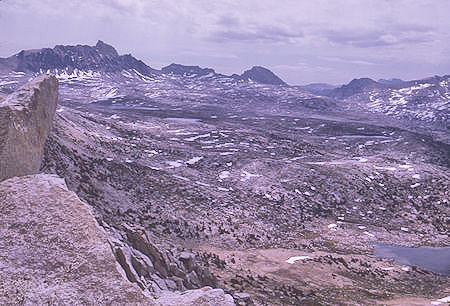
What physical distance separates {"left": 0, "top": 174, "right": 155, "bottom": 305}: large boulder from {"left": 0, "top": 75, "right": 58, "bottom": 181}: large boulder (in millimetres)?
3421

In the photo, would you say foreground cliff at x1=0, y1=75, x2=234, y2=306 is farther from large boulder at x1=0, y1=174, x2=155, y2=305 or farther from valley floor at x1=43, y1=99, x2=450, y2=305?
valley floor at x1=43, y1=99, x2=450, y2=305

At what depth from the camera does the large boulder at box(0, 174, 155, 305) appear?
36.0 ft

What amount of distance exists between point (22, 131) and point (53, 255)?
971 centimetres

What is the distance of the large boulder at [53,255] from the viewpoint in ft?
36.0

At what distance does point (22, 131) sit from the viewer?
61.7 feet

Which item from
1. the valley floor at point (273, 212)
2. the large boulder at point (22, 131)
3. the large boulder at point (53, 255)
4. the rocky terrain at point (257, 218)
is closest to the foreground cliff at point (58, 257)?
the large boulder at point (53, 255)

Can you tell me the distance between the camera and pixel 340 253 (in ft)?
120

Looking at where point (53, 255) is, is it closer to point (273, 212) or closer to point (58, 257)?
point (58, 257)

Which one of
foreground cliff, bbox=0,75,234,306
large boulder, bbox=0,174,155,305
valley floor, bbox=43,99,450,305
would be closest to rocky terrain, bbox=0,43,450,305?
valley floor, bbox=43,99,450,305

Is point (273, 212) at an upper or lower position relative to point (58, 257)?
lower

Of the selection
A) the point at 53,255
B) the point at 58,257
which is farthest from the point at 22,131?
the point at 58,257

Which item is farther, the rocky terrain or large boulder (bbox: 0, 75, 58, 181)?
the rocky terrain

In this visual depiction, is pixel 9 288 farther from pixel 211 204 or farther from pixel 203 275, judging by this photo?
pixel 211 204

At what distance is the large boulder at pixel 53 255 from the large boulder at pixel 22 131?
342 cm
